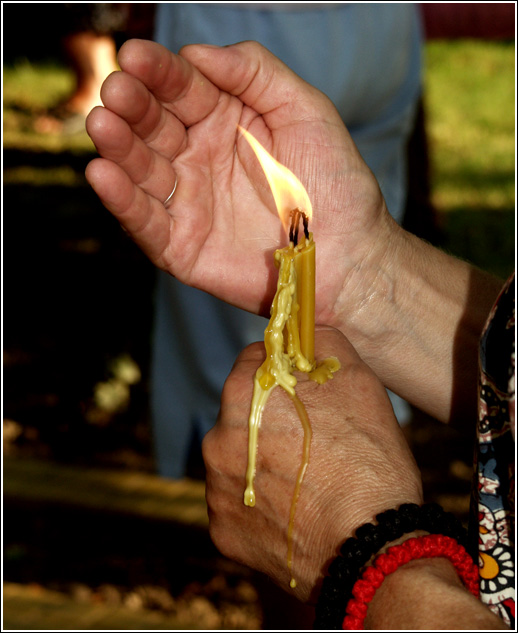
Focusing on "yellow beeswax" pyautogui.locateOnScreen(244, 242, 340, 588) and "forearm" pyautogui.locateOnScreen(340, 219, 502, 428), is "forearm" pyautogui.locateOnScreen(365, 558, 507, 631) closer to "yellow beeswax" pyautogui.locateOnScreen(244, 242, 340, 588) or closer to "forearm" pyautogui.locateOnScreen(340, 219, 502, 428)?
"yellow beeswax" pyautogui.locateOnScreen(244, 242, 340, 588)

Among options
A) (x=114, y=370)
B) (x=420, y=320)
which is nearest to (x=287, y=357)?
(x=420, y=320)

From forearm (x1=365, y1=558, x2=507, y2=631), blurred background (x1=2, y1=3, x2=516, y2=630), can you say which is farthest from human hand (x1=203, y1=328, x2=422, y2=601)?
blurred background (x1=2, y1=3, x2=516, y2=630)

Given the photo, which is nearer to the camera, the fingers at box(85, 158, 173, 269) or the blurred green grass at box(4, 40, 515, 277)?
the fingers at box(85, 158, 173, 269)

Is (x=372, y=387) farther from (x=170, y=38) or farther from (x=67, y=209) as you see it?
(x=67, y=209)

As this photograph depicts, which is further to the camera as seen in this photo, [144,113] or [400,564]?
[144,113]

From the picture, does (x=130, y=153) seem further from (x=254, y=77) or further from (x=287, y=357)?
(x=287, y=357)

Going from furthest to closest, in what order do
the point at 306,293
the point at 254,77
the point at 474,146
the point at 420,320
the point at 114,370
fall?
the point at 474,146 → the point at 114,370 → the point at 420,320 → the point at 254,77 → the point at 306,293

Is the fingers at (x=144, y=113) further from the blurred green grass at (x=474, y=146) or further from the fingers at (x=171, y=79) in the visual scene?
the blurred green grass at (x=474, y=146)

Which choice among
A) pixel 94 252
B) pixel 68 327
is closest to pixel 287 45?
pixel 68 327
